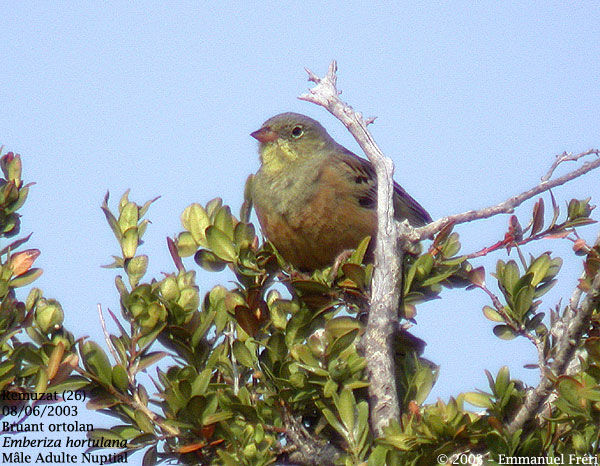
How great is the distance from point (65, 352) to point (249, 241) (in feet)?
3.48

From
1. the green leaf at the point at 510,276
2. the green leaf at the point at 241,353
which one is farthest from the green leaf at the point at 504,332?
the green leaf at the point at 241,353

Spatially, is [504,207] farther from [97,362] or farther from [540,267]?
[97,362]

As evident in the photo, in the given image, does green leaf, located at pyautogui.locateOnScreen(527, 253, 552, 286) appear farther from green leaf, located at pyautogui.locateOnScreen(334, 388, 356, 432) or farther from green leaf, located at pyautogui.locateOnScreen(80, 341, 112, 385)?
green leaf, located at pyautogui.locateOnScreen(80, 341, 112, 385)

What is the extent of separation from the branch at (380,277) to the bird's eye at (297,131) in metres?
1.75

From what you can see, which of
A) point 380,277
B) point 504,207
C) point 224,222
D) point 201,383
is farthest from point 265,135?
point 201,383

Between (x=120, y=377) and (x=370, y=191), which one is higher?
(x=370, y=191)

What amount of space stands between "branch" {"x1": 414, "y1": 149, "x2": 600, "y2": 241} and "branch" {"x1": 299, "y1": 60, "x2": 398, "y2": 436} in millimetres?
152

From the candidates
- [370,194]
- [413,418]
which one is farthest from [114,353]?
[370,194]

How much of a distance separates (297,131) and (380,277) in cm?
250

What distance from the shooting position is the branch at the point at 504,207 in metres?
4.16

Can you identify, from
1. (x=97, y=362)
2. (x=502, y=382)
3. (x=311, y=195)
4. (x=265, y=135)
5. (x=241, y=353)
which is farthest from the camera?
(x=265, y=135)

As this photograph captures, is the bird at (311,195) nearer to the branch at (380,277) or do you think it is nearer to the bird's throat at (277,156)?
the bird's throat at (277,156)

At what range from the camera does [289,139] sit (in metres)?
6.52

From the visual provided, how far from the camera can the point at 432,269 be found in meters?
4.39
